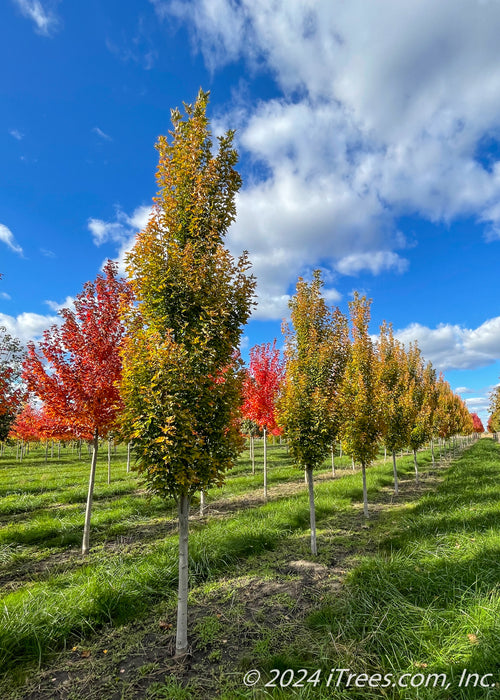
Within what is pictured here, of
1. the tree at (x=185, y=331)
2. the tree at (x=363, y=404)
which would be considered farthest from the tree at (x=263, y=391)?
the tree at (x=185, y=331)

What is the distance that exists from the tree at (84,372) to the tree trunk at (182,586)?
3.87m

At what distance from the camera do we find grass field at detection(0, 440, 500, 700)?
11.9 feet

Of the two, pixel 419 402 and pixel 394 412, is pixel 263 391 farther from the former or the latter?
pixel 419 402

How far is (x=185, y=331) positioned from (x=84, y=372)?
467cm

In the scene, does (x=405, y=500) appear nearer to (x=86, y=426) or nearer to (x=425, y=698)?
(x=425, y=698)

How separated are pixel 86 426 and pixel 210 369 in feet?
17.4

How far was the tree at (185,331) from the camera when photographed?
439cm

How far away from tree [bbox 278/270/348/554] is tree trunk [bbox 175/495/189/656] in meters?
3.86

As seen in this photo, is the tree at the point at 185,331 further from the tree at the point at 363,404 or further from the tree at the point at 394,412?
the tree at the point at 394,412

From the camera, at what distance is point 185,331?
491cm


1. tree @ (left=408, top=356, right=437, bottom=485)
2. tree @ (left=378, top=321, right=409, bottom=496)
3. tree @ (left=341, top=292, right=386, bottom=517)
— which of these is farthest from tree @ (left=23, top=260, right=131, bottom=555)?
tree @ (left=408, top=356, right=437, bottom=485)

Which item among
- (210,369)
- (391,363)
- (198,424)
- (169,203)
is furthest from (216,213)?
(391,363)

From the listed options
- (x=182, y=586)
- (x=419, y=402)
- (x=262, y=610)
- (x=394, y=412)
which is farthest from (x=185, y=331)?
(x=419, y=402)

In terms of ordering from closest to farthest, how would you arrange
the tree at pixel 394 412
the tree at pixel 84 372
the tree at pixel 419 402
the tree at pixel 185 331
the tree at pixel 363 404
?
the tree at pixel 185 331 → the tree at pixel 84 372 → the tree at pixel 363 404 → the tree at pixel 394 412 → the tree at pixel 419 402
